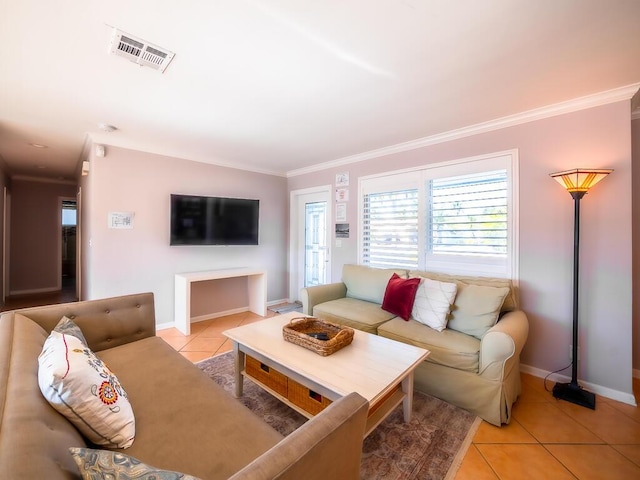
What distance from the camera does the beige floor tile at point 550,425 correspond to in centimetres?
172

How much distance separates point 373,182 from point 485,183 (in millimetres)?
1339

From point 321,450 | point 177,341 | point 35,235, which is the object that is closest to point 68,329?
point 321,450

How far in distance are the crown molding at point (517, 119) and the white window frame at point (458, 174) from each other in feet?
0.85

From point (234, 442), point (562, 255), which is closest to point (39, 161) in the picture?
point (234, 442)

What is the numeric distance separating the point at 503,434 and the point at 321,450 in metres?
1.69

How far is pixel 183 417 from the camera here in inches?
47.3

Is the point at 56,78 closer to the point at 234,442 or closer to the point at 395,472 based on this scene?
the point at 234,442

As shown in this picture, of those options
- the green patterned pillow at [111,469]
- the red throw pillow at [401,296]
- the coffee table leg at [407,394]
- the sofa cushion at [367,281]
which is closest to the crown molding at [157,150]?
the sofa cushion at [367,281]

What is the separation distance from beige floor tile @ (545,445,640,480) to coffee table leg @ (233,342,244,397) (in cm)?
202

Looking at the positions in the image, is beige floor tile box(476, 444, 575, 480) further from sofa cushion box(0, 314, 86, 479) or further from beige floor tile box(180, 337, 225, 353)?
beige floor tile box(180, 337, 225, 353)

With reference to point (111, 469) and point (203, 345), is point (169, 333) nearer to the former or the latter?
point (203, 345)

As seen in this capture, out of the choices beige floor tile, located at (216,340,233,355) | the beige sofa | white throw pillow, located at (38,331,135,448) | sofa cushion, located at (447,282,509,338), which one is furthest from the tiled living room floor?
beige floor tile, located at (216,340,233,355)

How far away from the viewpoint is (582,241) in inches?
89.4

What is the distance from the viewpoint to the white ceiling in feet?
4.59
